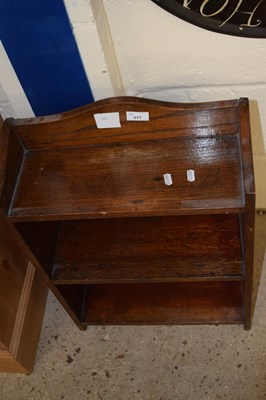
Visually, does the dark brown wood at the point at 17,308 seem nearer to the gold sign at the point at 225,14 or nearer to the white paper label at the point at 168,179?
the white paper label at the point at 168,179

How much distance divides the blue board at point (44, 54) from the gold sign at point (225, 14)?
0.23m

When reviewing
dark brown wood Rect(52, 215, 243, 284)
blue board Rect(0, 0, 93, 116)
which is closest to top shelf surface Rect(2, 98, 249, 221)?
blue board Rect(0, 0, 93, 116)

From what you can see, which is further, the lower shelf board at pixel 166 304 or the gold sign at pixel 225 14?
the lower shelf board at pixel 166 304

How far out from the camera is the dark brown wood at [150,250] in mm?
1222

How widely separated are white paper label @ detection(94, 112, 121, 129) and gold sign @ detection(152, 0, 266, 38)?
27 centimetres

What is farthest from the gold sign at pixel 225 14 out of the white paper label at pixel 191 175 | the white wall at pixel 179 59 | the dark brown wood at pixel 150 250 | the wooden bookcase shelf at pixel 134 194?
the dark brown wood at pixel 150 250

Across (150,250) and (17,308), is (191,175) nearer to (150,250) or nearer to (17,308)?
(150,250)

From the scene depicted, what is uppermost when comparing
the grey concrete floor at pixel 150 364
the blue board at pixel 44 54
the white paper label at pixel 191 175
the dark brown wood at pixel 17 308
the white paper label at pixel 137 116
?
the blue board at pixel 44 54

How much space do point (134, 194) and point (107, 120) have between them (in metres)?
0.20

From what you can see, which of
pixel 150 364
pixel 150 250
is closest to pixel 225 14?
pixel 150 250

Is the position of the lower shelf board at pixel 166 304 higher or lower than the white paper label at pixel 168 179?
lower

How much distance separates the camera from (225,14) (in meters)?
1.04

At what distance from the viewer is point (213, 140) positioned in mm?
1101

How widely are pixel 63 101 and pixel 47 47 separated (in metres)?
0.17
